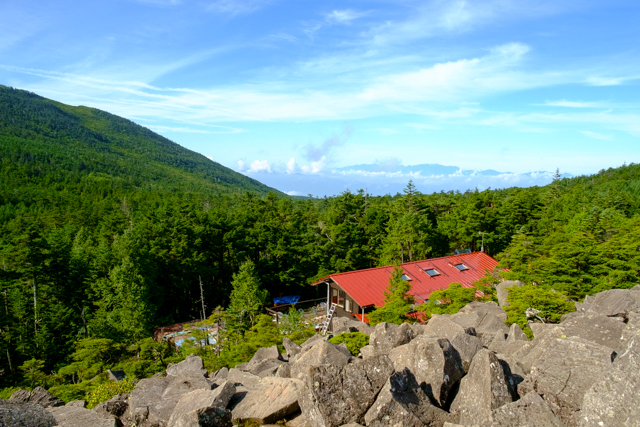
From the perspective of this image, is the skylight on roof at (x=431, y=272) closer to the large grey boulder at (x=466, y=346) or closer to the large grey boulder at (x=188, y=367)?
the large grey boulder at (x=188, y=367)

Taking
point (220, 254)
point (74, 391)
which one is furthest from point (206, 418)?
point (220, 254)

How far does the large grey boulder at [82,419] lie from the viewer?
8531 mm

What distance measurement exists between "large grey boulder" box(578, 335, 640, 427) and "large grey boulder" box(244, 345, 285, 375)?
8.72 m

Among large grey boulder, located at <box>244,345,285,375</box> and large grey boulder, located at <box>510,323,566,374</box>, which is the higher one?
large grey boulder, located at <box>510,323,566,374</box>

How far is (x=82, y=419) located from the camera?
894 cm

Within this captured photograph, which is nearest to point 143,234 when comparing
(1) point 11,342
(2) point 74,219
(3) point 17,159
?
(1) point 11,342

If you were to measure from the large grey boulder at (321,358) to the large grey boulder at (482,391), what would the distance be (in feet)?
10.4

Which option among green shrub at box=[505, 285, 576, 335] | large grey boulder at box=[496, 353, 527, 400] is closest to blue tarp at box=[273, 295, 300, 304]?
green shrub at box=[505, 285, 576, 335]

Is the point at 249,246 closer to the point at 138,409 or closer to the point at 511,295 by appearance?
the point at 511,295

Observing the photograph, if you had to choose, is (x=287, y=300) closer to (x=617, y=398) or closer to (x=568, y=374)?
(x=568, y=374)

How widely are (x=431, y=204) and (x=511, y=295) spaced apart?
38.9 m

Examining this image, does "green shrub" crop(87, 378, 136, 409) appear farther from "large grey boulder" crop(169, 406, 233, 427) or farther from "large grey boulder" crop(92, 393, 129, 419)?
"large grey boulder" crop(169, 406, 233, 427)

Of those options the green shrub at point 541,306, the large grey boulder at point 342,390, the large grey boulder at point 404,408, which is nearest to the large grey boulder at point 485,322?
the green shrub at point 541,306

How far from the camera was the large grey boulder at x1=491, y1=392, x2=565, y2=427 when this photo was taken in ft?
17.9
